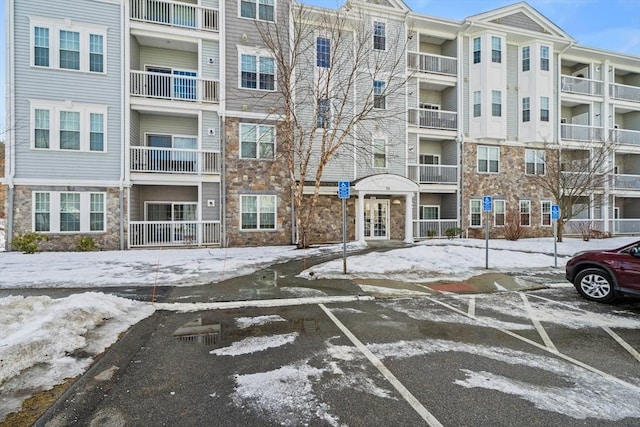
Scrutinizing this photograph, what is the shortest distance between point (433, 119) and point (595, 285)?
15585 millimetres

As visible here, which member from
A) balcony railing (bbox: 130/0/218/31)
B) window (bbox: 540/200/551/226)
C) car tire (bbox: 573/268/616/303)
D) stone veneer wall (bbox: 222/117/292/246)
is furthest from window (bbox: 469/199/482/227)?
balcony railing (bbox: 130/0/218/31)

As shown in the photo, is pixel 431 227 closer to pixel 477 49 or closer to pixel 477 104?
pixel 477 104

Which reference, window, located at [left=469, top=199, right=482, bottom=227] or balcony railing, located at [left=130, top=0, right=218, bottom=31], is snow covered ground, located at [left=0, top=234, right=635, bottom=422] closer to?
window, located at [left=469, top=199, right=482, bottom=227]

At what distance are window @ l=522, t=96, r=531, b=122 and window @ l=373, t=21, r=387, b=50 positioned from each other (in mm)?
10080

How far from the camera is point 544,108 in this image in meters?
22.3

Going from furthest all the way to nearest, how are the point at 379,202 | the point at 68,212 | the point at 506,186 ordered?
the point at 506,186
the point at 379,202
the point at 68,212

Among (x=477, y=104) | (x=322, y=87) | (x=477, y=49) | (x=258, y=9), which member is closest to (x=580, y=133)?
(x=477, y=104)

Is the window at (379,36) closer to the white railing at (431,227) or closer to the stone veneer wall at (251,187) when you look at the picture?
the stone veneer wall at (251,187)

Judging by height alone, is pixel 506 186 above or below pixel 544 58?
below

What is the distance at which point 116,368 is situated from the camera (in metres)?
4.07

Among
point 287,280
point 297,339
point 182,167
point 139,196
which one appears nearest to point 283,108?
point 182,167

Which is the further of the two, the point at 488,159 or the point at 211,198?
the point at 488,159

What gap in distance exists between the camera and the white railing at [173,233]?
16.2m

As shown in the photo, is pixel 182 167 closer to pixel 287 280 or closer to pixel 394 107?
pixel 287 280
